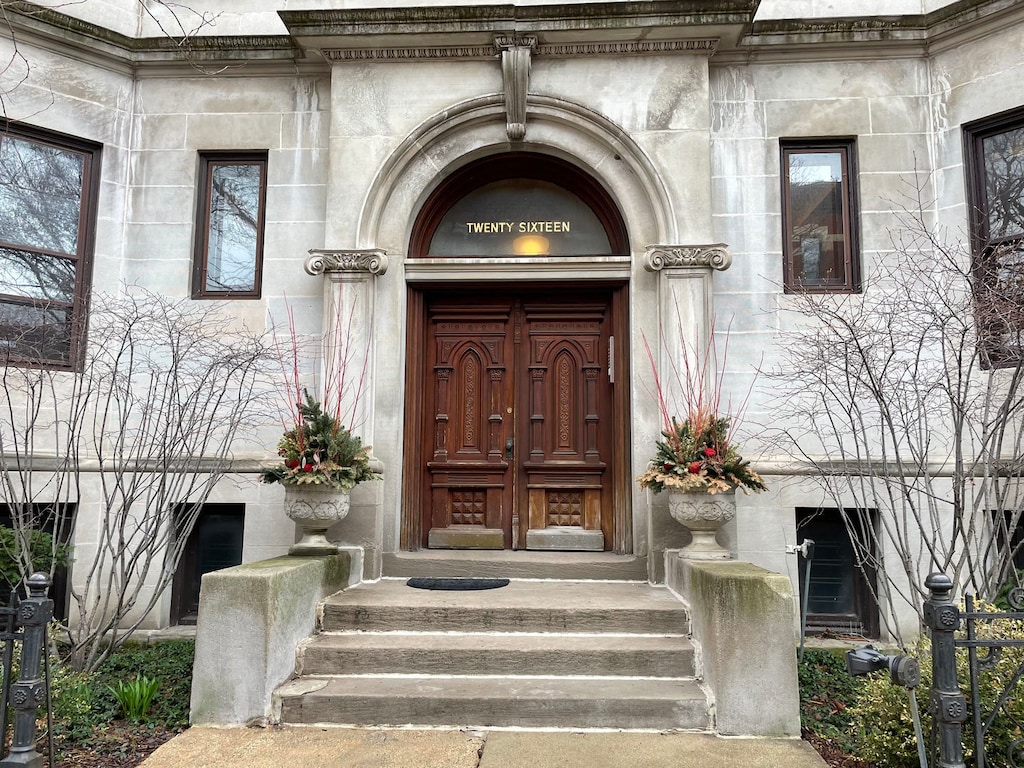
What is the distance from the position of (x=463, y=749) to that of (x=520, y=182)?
566cm

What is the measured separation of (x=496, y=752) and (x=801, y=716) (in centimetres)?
230

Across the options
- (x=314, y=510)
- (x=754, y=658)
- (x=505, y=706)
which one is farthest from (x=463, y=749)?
(x=314, y=510)

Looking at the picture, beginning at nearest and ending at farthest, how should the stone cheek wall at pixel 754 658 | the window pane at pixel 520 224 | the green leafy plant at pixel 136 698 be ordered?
the stone cheek wall at pixel 754 658 → the green leafy plant at pixel 136 698 → the window pane at pixel 520 224

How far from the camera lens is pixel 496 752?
4336 mm

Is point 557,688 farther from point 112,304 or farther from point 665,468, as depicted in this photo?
point 112,304

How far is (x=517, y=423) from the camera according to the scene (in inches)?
300

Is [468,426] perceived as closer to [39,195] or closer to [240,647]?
[240,647]

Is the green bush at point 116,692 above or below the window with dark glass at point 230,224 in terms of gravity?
below

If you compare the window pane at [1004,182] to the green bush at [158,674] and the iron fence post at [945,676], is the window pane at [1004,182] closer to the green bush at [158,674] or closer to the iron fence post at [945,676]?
the iron fence post at [945,676]

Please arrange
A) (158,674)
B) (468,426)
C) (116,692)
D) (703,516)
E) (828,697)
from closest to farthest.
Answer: (116,692) → (828,697) → (158,674) → (703,516) → (468,426)

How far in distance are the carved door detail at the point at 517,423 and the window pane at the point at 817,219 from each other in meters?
2.11

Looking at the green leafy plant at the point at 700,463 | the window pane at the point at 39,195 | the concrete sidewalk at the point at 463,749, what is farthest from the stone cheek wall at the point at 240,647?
the window pane at the point at 39,195

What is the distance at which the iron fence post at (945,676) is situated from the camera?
3.57 meters

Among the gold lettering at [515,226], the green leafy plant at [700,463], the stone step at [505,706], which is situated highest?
the gold lettering at [515,226]
